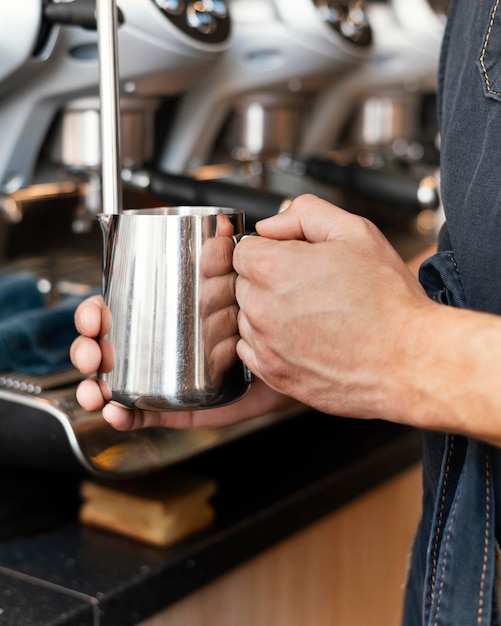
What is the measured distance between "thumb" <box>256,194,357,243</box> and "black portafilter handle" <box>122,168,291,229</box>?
37 cm

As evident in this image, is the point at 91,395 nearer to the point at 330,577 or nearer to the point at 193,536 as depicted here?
the point at 193,536

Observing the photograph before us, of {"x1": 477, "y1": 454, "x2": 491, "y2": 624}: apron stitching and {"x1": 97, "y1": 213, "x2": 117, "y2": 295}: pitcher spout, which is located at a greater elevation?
{"x1": 97, "y1": 213, "x2": 117, "y2": 295}: pitcher spout

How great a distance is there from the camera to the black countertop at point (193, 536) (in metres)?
0.77

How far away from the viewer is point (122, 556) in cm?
85

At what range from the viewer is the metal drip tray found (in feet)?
2.66

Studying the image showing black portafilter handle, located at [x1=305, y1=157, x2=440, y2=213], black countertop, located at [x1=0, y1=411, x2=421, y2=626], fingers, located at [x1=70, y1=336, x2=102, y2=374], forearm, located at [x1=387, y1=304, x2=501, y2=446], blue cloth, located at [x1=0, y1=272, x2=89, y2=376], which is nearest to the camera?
forearm, located at [x1=387, y1=304, x2=501, y2=446]

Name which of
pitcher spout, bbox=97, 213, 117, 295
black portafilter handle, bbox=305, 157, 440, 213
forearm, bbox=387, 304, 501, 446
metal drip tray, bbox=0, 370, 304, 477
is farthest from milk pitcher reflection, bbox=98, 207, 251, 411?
black portafilter handle, bbox=305, 157, 440, 213

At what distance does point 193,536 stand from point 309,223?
41cm

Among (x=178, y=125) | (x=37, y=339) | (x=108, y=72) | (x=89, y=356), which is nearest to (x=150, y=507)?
(x=37, y=339)

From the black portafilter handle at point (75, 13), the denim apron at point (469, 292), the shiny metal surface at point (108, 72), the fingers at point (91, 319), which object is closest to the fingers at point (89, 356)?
the fingers at point (91, 319)

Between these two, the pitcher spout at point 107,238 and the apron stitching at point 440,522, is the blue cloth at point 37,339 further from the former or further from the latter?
the apron stitching at point 440,522

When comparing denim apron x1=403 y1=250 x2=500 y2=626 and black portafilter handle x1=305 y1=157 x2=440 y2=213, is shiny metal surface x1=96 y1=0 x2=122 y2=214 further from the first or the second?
black portafilter handle x1=305 y1=157 x2=440 y2=213

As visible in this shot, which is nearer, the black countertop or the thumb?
the thumb

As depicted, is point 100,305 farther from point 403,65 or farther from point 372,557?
point 403,65
